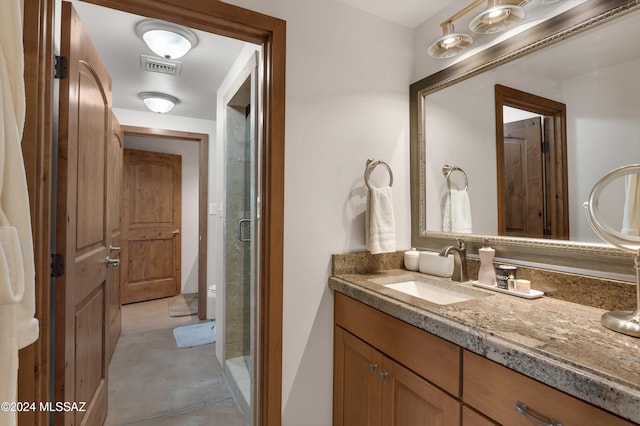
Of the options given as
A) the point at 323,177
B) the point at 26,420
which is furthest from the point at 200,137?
the point at 26,420

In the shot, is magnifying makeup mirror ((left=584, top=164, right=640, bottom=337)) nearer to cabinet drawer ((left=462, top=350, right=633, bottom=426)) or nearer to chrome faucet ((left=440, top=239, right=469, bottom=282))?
cabinet drawer ((left=462, top=350, right=633, bottom=426))

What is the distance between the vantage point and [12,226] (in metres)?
0.64

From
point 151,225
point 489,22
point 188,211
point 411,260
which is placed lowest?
point 411,260

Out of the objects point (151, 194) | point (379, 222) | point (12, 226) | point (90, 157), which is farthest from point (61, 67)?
point (151, 194)

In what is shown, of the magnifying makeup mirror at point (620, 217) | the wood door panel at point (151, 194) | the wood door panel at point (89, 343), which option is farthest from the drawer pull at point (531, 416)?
the wood door panel at point (151, 194)

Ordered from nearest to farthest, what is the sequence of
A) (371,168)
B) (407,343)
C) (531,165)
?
(407,343)
(531,165)
(371,168)

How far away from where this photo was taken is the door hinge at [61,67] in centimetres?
118

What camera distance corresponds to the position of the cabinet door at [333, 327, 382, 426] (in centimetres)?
124

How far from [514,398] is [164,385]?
2.25 meters

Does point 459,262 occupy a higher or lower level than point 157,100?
lower

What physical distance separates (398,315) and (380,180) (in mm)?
823

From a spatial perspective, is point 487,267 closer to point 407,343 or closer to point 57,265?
point 407,343

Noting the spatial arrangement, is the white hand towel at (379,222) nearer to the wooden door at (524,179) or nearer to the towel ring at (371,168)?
the towel ring at (371,168)

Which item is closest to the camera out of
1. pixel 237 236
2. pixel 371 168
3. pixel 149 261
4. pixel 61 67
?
pixel 61 67
